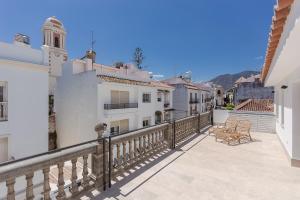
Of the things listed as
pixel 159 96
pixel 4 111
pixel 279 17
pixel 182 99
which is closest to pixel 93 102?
pixel 4 111

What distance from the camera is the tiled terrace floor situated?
124 inches

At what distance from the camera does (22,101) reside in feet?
32.7

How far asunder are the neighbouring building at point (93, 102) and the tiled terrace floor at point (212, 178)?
1107 centimetres

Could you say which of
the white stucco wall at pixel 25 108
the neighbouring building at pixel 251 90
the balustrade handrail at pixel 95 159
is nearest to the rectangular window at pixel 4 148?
the white stucco wall at pixel 25 108

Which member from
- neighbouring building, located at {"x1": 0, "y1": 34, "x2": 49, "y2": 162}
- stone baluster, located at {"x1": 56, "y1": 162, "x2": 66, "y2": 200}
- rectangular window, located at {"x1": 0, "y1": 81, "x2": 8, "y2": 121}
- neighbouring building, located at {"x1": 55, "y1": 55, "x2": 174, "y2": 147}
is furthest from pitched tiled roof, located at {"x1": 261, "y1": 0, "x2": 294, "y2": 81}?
neighbouring building, located at {"x1": 55, "y1": 55, "x2": 174, "y2": 147}

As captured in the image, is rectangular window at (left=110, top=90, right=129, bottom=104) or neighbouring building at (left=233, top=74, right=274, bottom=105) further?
neighbouring building at (left=233, top=74, right=274, bottom=105)

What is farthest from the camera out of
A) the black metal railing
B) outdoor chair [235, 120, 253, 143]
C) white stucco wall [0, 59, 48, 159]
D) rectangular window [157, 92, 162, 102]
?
rectangular window [157, 92, 162, 102]

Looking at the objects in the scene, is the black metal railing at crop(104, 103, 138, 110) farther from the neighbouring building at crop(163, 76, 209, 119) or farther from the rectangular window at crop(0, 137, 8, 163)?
the neighbouring building at crop(163, 76, 209, 119)

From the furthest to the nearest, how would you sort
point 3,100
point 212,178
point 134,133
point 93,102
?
point 93,102 < point 3,100 < point 134,133 < point 212,178

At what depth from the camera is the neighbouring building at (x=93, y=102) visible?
1530cm

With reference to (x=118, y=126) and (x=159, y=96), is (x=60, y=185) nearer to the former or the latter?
(x=118, y=126)

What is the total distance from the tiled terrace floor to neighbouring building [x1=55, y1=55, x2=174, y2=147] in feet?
36.3

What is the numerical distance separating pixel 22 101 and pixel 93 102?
18.7 feet

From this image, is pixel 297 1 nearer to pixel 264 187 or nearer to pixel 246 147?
pixel 264 187
